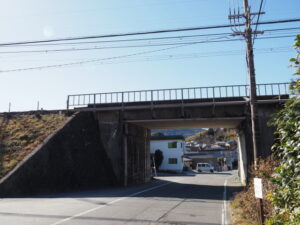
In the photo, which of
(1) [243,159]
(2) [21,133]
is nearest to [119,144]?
(2) [21,133]

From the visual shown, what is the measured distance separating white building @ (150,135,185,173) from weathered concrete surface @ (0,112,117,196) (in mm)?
29082

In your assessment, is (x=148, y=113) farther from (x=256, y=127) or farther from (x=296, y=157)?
(x=296, y=157)

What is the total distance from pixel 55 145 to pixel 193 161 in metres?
53.3

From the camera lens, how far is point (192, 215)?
10.2 metres

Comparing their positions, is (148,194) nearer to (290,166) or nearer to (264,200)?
(264,200)

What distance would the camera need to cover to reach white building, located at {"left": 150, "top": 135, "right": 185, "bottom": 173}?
51.5 meters

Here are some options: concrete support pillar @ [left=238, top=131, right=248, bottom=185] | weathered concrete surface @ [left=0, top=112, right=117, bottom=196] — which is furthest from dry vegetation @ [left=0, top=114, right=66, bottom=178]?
concrete support pillar @ [left=238, top=131, right=248, bottom=185]

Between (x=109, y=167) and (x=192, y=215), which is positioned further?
(x=109, y=167)

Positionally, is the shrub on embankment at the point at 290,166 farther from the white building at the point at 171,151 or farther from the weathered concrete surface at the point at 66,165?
the white building at the point at 171,151

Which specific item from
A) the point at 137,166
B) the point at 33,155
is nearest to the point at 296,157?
the point at 33,155

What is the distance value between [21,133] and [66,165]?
18.8 ft

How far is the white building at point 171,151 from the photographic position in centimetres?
5147

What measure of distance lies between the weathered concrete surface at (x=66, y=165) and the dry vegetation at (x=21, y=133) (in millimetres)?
1127

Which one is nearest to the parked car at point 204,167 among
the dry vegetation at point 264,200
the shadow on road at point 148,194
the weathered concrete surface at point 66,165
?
the weathered concrete surface at point 66,165
